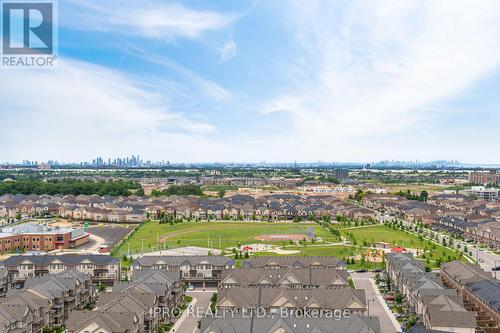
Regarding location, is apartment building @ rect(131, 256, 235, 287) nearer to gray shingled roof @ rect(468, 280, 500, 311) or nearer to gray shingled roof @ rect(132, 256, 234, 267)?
gray shingled roof @ rect(132, 256, 234, 267)

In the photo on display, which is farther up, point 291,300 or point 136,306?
point 136,306

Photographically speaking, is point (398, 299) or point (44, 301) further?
point (398, 299)

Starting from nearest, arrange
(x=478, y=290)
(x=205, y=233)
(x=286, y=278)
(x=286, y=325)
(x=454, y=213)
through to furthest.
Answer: (x=286, y=325), (x=478, y=290), (x=286, y=278), (x=205, y=233), (x=454, y=213)

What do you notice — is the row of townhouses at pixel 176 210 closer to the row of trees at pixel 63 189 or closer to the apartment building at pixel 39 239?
the row of trees at pixel 63 189

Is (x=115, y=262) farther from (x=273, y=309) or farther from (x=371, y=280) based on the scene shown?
(x=371, y=280)

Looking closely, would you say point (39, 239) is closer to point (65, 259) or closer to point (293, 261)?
point (65, 259)

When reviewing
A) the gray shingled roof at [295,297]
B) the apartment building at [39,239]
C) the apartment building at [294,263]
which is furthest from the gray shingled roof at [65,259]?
the apartment building at [39,239]

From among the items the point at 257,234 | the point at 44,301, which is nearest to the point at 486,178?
the point at 257,234
